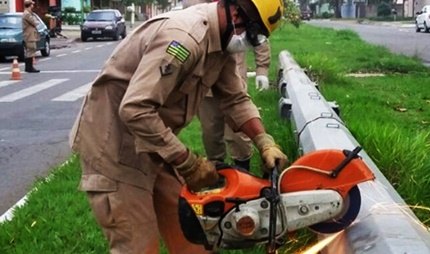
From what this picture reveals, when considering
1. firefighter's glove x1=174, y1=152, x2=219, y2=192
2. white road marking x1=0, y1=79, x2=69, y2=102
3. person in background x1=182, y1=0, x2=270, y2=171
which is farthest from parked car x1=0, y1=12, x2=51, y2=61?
firefighter's glove x1=174, y1=152, x2=219, y2=192

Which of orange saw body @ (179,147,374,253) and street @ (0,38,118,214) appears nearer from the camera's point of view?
orange saw body @ (179,147,374,253)

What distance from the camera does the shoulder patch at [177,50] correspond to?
3.29 meters

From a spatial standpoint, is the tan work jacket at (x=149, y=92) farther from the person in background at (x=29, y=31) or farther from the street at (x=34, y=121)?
the person in background at (x=29, y=31)

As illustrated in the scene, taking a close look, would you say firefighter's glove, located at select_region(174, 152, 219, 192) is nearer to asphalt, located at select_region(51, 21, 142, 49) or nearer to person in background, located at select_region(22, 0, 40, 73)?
person in background, located at select_region(22, 0, 40, 73)

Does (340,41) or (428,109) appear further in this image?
(340,41)

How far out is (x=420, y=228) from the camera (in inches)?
133

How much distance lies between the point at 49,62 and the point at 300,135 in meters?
20.3

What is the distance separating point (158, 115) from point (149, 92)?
0.17 meters

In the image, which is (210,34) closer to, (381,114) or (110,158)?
(110,158)

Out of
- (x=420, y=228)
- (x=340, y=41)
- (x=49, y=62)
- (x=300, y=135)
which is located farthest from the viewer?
(x=340, y=41)

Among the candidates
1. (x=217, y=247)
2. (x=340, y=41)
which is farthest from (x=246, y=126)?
(x=340, y=41)

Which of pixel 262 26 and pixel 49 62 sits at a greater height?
pixel 262 26

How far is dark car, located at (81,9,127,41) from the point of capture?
39062 mm

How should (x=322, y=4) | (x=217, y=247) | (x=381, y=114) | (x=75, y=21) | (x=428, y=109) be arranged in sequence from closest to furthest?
(x=217, y=247) → (x=381, y=114) → (x=428, y=109) → (x=75, y=21) → (x=322, y=4)
